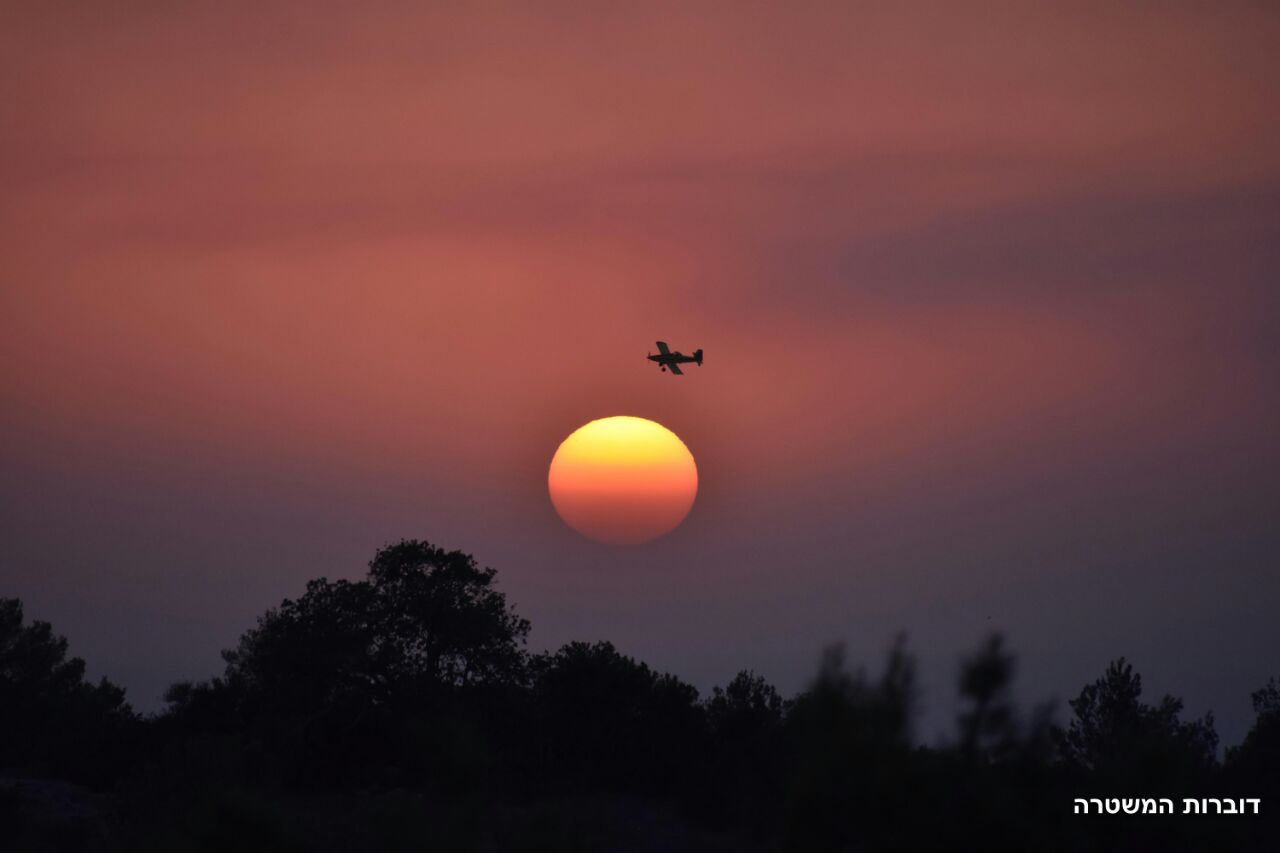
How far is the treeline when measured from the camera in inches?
1425

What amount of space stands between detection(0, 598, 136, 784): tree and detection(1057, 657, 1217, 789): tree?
57656 mm

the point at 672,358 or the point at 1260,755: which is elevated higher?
the point at 672,358

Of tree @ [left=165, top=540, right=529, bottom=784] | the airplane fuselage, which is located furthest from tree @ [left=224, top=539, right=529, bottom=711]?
the airplane fuselage

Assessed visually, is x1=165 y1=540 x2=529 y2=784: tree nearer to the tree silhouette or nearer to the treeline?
the treeline

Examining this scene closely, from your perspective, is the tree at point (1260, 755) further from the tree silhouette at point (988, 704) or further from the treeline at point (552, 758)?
the tree silhouette at point (988, 704)

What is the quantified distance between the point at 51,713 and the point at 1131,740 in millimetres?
109133

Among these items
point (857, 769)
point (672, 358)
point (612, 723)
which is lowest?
point (857, 769)

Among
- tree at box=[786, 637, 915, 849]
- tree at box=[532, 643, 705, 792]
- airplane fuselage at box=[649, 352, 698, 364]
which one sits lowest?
tree at box=[786, 637, 915, 849]

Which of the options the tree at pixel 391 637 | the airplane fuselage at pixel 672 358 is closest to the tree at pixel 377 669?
the tree at pixel 391 637

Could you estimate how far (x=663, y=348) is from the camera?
11781 cm

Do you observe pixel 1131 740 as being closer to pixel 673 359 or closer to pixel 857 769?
pixel 857 769

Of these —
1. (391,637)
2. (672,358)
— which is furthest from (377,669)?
(672,358)

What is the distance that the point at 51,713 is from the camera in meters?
128

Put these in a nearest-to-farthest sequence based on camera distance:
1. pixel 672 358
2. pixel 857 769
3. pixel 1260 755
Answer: pixel 857 769, pixel 1260 755, pixel 672 358
